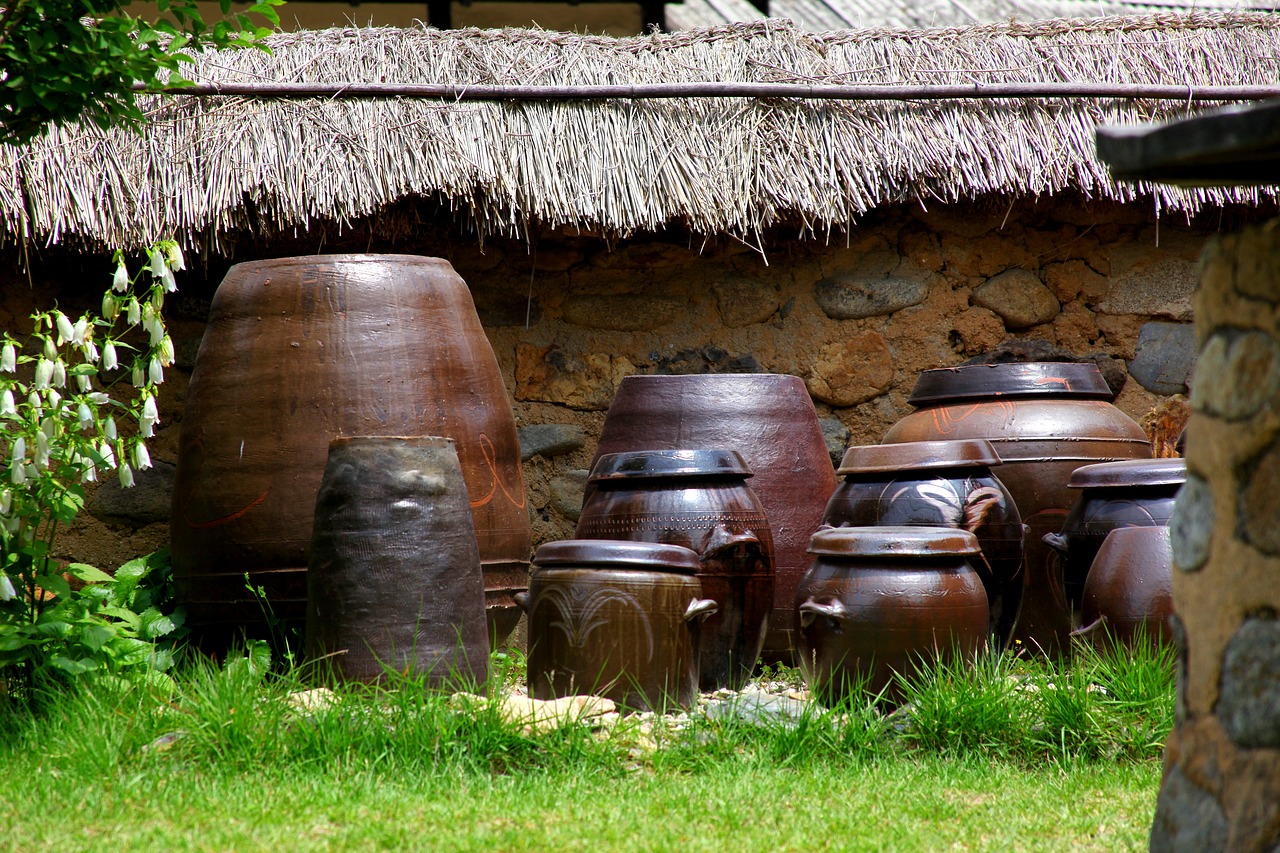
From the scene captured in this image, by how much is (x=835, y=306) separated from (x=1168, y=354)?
117 centimetres

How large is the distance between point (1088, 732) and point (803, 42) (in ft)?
8.35

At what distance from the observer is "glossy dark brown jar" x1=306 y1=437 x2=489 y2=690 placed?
9.18ft

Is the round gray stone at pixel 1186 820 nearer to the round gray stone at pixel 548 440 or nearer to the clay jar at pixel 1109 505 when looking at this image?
the clay jar at pixel 1109 505

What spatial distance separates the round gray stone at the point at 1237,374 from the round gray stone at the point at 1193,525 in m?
0.11

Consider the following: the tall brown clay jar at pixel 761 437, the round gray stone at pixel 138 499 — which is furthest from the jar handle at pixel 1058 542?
the round gray stone at pixel 138 499

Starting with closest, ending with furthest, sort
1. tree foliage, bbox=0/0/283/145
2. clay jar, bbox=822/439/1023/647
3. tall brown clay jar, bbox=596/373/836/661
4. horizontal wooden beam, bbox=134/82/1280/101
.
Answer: tree foliage, bbox=0/0/283/145 → clay jar, bbox=822/439/1023/647 → tall brown clay jar, bbox=596/373/836/661 → horizontal wooden beam, bbox=134/82/1280/101

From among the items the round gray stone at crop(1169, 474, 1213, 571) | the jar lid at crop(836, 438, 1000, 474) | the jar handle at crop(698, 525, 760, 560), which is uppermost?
the round gray stone at crop(1169, 474, 1213, 571)

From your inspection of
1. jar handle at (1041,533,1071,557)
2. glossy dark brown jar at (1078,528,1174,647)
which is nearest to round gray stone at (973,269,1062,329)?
jar handle at (1041,533,1071,557)

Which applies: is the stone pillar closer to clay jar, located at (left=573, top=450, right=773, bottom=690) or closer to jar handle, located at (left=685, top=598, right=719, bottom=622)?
jar handle, located at (left=685, top=598, right=719, bottom=622)

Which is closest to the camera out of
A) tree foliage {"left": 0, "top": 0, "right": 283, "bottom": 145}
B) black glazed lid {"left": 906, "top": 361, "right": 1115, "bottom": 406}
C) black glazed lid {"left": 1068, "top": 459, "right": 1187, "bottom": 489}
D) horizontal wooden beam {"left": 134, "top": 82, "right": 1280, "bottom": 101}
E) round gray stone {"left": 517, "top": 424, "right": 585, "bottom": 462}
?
tree foliage {"left": 0, "top": 0, "right": 283, "bottom": 145}

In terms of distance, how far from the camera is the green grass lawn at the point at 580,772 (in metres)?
2.13

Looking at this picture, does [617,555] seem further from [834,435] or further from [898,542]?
[834,435]

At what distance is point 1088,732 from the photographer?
2674 millimetres

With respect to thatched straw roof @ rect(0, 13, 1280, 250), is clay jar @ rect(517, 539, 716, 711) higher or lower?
lower
